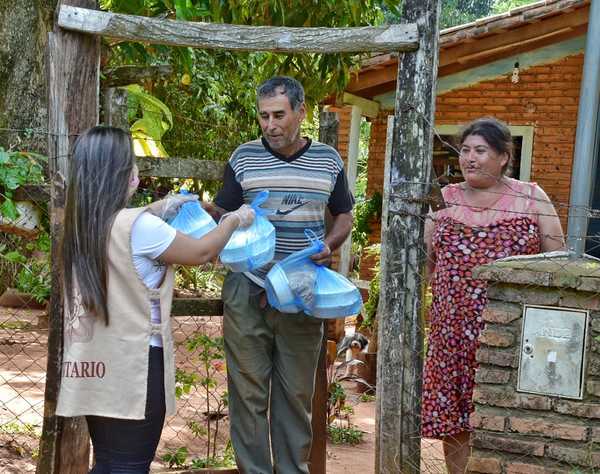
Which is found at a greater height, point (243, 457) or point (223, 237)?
point (223, 237)

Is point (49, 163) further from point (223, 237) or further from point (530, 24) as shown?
point (530, 24)

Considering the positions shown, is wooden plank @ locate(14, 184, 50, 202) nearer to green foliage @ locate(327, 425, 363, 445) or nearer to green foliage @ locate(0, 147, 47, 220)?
green foliage @ locate(0, 147, 47, 220)

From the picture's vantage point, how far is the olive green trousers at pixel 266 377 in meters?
3.85

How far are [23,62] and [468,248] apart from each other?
105 inches

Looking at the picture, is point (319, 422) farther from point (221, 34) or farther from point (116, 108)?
point (221, 34)

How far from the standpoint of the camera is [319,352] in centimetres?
410

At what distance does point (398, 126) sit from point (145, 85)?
632cm

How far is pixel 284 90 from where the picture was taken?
12.4 feet

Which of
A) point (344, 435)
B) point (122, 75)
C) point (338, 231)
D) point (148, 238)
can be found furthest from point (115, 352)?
point (344, 435)

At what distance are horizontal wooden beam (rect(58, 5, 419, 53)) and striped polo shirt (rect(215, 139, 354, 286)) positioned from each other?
0.44 meters

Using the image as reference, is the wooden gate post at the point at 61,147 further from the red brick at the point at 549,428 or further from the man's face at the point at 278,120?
the red brick at the point at 549,428

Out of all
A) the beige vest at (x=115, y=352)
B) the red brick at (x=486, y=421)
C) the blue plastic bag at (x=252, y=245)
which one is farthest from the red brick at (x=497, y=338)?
the beige vest at (x=115, y=352)

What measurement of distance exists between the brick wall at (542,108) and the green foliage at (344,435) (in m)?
5.34

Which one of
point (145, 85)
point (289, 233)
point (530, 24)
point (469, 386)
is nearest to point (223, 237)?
point (289, 233)
